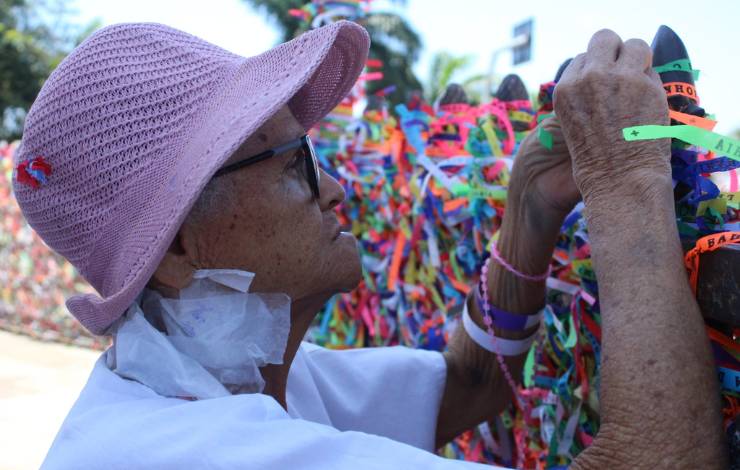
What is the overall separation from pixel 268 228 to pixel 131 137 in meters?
0.34

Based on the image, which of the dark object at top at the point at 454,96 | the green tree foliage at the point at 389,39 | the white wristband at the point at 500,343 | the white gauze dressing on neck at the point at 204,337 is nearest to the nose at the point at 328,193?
the white gauze dressing on neck at the point at 204,337

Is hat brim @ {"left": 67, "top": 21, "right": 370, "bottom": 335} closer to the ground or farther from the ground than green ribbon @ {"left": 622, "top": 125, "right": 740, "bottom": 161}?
closer to the ground

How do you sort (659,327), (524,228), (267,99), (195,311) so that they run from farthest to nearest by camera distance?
(524,228) < (195,311) < (267,99) < (659,327)

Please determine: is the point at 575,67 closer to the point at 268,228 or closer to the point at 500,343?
the point at 268,228

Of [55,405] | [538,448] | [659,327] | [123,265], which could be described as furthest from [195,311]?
[55,405]

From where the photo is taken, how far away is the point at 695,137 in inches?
44.1

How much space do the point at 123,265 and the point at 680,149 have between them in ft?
3.89

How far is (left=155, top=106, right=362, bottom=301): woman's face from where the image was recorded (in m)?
1.46

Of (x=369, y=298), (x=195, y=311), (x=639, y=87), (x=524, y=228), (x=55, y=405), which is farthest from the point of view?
(x=55, y=405)

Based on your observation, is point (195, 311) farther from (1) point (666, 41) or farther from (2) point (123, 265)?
(1) point (666, 41)

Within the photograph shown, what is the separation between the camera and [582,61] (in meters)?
1.31

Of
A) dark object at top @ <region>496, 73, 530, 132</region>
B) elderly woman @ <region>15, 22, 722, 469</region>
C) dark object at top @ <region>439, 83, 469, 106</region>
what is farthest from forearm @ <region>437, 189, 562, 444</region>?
dark object at top @ <region>439, 83, 469, 106</region>

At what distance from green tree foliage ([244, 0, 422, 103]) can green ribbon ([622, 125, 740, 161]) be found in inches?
1130

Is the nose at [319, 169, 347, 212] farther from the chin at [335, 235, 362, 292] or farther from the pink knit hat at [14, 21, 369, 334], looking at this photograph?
the pink knit hat at [14, 21, 369, 334]
